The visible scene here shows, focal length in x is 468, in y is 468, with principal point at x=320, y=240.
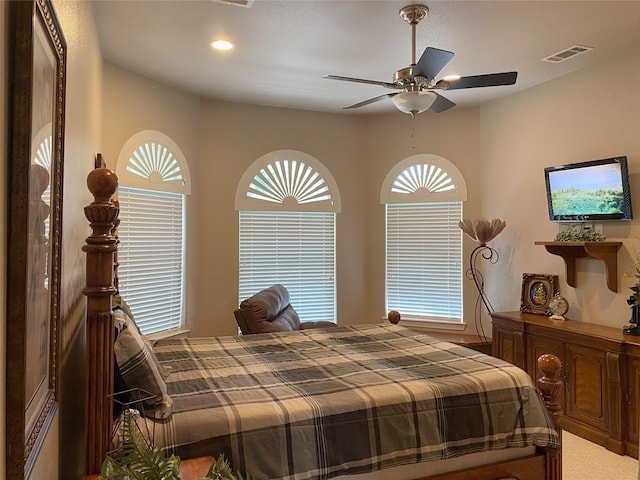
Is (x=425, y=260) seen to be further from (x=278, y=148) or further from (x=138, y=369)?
(x=138, y=369)

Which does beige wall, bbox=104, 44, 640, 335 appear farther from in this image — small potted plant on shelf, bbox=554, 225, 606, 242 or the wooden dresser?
the wooden dresser

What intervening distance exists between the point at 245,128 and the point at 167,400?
3.80 meters

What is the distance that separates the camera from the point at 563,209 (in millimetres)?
4141

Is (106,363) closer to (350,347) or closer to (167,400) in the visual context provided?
(167,400)

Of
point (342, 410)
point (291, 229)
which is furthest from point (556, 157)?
point (342, 410)

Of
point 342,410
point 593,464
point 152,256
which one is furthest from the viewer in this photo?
point 152,256

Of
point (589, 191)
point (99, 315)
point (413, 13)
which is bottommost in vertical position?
point (99, 315)

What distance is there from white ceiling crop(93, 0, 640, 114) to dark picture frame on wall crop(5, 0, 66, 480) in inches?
77.4

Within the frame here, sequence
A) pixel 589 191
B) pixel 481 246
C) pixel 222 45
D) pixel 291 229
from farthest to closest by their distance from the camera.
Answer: pixel 291 229 < pixel 481 246 < pixel 589 191 < pixel 222 45

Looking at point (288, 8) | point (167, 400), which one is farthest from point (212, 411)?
point (288, 8)

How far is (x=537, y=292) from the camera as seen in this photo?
14.6 feet

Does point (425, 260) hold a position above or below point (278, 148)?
below

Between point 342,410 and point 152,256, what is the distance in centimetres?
286

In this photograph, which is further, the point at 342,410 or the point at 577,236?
the point at 577,236
